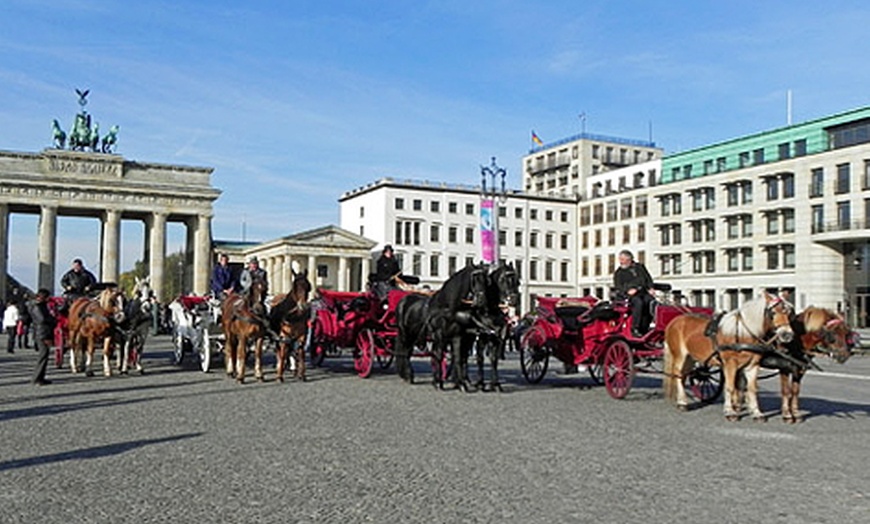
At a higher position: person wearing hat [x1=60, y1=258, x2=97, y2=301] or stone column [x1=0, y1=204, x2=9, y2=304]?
stone column [x1=0, y1=204, x2=9, y2=304]

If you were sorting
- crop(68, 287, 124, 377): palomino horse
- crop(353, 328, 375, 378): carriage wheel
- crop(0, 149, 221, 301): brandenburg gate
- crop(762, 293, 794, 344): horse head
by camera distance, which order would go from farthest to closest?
crop(0, 149, 221, 301): brandenburg gate
crop(353, 328, 375, 378): carriage wheel
crop(68, 287, 124, 377): palomino horse
crop(762, 293, 794, 344): horse head

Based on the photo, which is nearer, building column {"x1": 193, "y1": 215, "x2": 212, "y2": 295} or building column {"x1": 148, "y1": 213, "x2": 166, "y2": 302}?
building column {"x1": 148, "y1": 213, "x2": 166, "y2": 302}

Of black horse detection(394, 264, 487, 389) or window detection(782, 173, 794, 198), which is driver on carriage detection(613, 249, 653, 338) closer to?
A: black horse detection(394, 264, 487, 389)

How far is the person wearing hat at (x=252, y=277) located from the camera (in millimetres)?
18064

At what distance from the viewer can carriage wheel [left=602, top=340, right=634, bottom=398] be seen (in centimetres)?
1446

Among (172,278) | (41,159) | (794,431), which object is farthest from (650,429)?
(172,278)

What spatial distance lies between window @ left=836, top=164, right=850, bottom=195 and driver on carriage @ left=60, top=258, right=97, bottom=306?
63476 mm

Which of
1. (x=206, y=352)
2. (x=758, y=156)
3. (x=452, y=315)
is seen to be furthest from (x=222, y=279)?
(x=758, y=156)

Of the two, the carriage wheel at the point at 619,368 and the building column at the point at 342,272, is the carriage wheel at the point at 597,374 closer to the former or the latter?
the carriage wheel at the point at 619,368

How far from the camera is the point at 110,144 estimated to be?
271 feet

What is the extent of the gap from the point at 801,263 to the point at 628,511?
237ft

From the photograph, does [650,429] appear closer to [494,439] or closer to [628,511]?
[494,439]

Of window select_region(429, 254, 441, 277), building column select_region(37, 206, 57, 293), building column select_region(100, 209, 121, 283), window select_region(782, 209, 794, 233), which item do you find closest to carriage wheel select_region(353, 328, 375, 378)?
building column select_region(37, 206, 57, 293)

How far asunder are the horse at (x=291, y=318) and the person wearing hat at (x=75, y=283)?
6.31m
